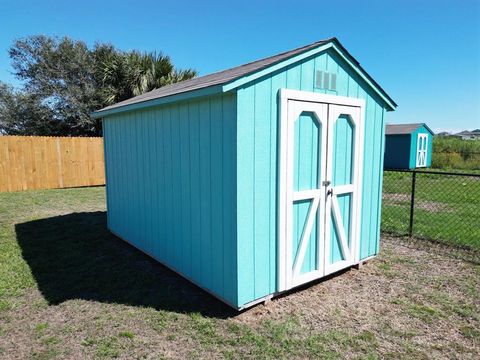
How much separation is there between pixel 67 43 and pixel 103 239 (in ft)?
53.6

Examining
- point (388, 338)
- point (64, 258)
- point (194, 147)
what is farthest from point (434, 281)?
point (64, 258)

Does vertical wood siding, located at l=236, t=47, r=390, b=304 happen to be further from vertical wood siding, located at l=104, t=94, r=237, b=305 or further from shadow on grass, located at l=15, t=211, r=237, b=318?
shadow on grass, located at l=15, t=211, r=237, b=318

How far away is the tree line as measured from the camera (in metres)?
16.9

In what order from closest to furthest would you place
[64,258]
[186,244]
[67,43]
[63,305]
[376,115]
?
[63,305] → [186,244] → [376,115] → [64,258] → [67,43]

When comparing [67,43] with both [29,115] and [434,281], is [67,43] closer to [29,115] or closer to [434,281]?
[29,115]

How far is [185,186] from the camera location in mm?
3508

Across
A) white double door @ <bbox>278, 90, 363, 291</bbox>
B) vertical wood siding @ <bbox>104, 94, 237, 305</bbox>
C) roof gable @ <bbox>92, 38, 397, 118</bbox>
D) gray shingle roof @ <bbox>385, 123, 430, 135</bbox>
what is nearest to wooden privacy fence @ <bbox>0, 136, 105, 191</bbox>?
vertical wood siding @ <bbox>104, 94, 237, 305</bbox>

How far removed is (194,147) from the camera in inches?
129

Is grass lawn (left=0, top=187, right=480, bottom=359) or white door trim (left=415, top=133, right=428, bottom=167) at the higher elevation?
white door trim (left=415, top=133, right=428, bottom=167)

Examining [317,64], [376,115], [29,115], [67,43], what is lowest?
[376,115]

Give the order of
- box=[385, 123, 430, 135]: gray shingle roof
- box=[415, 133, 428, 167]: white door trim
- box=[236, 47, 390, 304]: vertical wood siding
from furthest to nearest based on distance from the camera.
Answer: box=[415, 133, 428, 167]: white door trim < box=[385, 123, 430, 135]: gray shingle roof < box=[236, 47, 390, 304]: vertical wood siding

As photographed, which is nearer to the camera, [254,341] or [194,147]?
[254,341]

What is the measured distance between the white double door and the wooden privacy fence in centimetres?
1092

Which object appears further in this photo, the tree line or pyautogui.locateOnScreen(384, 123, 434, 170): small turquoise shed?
pyautogui.locateOnScreen(384, 123, 434, 170): small turquoise shed
